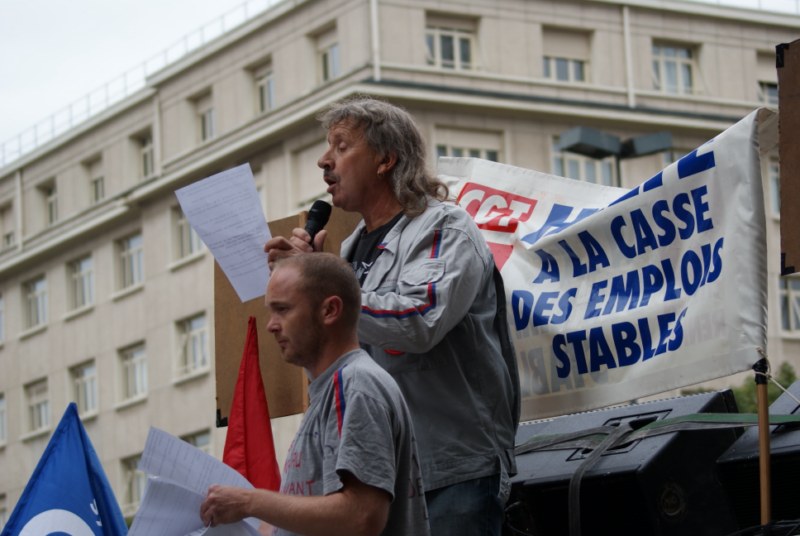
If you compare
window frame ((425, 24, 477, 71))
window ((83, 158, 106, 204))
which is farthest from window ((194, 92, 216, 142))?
window frame ((425, 24, 477, 71))

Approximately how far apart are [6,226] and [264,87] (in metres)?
10.9

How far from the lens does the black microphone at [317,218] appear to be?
441cm

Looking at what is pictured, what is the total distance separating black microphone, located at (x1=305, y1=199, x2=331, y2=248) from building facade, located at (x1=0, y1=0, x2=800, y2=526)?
28.4 metres

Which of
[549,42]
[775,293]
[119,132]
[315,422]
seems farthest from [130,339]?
[315,422]

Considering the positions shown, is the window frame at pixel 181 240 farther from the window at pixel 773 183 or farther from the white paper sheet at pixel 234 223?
the white paper sheet at pixel 234 223

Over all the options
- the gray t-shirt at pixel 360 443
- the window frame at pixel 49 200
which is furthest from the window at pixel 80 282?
the gray t-shirt at pixel 360 443

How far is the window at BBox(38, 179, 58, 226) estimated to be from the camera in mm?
42375

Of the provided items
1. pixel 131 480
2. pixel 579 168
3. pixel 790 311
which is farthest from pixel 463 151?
pixel 131 480

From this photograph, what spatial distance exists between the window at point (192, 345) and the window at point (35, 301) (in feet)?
21.5

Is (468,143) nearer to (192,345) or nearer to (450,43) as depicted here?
(450,43)

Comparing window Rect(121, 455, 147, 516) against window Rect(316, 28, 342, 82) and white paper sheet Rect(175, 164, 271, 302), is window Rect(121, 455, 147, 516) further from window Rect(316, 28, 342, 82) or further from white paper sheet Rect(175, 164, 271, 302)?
white paper sheet Rect(175, 164, 271, 302)

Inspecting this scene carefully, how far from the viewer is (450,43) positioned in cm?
3544

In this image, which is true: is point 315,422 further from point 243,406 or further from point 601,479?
point 243,406

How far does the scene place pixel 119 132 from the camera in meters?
40.1
